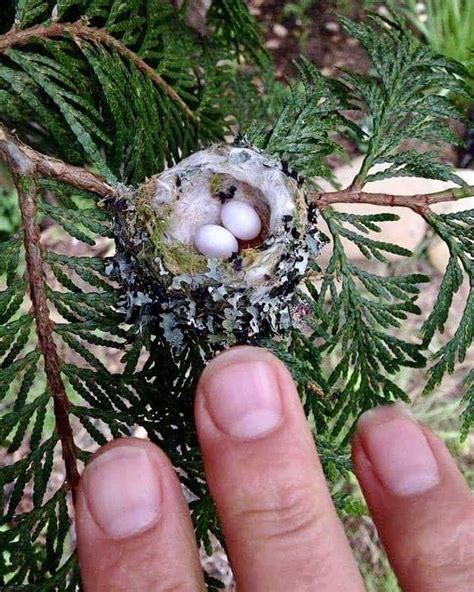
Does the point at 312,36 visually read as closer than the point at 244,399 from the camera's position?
No

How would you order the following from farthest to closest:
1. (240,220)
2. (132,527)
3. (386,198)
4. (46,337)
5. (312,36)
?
1. (312,36)
2. (240,220)
3. (386,198)
4. (46,337)
5. (132,527)

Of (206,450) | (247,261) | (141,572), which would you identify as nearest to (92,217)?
(247,261)

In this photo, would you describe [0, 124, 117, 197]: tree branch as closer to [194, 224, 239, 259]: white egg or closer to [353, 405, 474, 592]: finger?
[194, 224, 239, 259]: white egg

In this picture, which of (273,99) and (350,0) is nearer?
(273,99)

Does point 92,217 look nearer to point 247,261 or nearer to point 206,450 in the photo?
point 247,261

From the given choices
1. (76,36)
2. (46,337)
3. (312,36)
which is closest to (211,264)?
(46,337)

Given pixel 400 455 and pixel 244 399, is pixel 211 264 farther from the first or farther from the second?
pixel 400 455

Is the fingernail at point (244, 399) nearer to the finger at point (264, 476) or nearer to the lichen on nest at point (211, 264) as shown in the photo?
the finger at point (264, 476)
